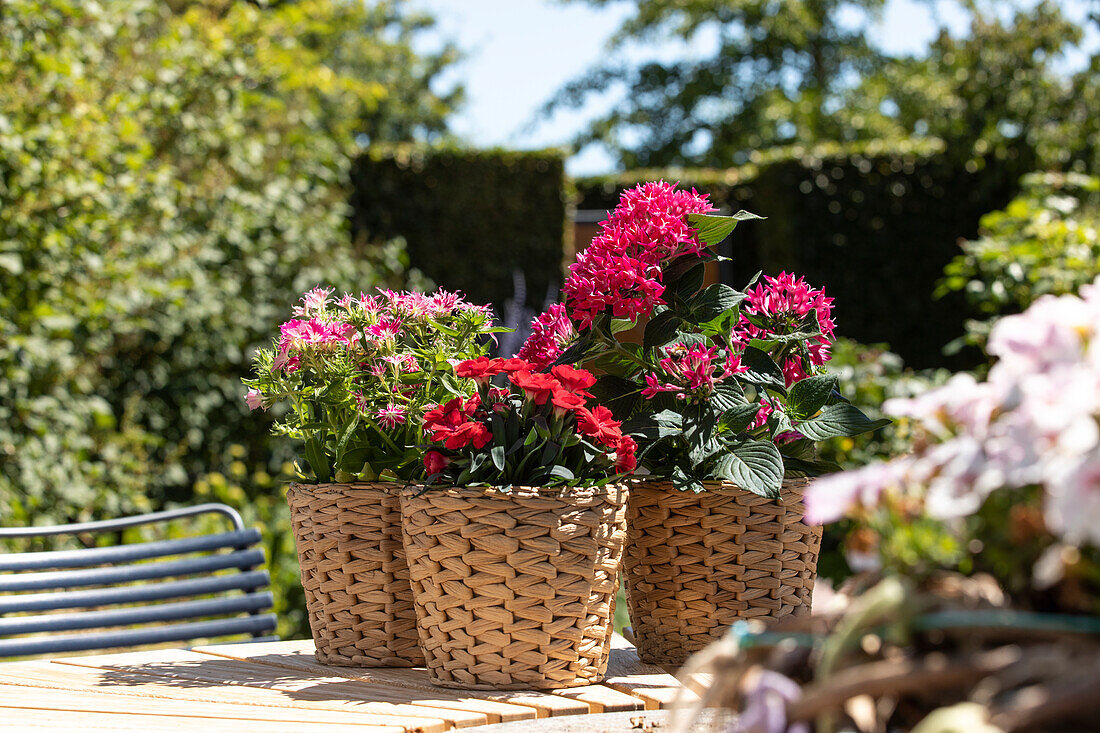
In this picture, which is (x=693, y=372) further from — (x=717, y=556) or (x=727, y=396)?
(x=717, y=556)

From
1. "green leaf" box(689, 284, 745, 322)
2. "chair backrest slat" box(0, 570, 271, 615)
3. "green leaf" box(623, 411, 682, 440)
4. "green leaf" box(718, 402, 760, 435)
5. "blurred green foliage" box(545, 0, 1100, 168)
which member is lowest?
"chair backrest slat" box(0, 570, 271, 615)

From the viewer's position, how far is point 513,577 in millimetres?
1001

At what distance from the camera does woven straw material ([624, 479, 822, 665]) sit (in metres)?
1.12

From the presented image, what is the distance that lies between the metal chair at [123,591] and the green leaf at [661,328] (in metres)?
0.97

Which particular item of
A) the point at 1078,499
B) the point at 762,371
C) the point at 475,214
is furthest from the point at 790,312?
the point at 475,214

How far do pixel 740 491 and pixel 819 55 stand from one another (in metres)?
16.0

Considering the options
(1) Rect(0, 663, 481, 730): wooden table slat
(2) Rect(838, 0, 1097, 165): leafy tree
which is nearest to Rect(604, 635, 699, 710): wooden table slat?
(1) Rect(0, 663, 481, 730): wooden table slat

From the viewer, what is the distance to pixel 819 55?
15.6 meters

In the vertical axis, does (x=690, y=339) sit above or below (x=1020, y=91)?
below

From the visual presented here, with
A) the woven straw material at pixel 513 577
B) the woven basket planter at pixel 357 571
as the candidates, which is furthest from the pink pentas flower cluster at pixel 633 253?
the woven basket planter at pixel 357 571

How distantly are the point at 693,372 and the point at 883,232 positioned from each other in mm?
4806

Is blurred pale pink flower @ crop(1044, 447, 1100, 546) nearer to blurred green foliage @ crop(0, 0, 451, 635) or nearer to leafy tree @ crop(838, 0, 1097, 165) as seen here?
blurred green foliage @ crop(0, 0, 451, 635)

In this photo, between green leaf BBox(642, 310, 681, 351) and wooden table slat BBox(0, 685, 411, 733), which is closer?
wooden table slat BBox(0, 685, 411, 733)

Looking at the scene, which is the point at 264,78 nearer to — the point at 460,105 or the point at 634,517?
the point at 634,517
